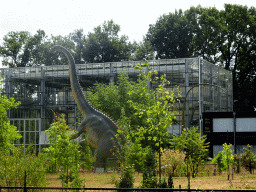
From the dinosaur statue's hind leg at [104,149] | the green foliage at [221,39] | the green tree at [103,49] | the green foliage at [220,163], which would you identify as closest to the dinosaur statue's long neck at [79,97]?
the dinosaur statue's hind leg at [104,149]

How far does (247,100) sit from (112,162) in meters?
35.1

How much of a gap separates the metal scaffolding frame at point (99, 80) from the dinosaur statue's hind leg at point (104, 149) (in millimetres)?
18922

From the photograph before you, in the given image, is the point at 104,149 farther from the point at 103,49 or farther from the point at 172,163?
the point at 103,49

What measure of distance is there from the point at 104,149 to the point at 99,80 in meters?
26.0

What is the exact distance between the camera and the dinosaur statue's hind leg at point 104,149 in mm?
20797

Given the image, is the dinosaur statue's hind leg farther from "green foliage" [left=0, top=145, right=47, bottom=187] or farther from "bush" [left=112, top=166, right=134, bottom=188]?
"green foliage" [left=0, top=145, right=47, bottom=187]

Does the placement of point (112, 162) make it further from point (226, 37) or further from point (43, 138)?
point (226, 37)

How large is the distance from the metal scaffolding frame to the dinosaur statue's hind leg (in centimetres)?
1892

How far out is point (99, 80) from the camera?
152ft

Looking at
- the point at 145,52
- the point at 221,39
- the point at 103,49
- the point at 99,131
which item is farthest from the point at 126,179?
the point at 103,49

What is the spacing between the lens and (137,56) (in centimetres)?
5725

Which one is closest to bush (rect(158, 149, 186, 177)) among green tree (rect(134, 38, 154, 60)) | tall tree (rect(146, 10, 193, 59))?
tall tree (rect(146, 10, 193, 59))

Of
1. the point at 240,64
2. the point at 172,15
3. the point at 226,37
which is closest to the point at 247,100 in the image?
the point at 240,64

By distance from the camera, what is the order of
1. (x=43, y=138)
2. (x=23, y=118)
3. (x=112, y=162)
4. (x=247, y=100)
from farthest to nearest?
1. (x=247, y=100)
2. (x=23, y=118)
3. (x=43, y=138)
4. (x=112, y=162)
